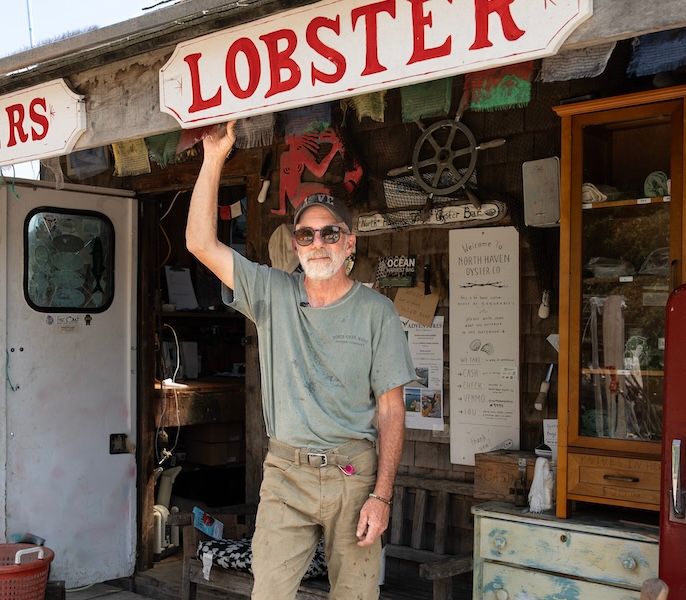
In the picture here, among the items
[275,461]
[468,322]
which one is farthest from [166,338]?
[275,461]

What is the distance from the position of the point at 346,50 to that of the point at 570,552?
7.10 feet

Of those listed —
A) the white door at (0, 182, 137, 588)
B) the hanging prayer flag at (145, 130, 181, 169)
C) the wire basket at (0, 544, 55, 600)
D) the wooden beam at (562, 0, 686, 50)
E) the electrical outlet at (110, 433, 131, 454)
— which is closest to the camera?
the wooden beam at (562, 0, 686, 50)

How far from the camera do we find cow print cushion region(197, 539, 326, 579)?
490 centimetres

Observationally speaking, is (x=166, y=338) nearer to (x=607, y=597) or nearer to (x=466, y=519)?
(x=466, y=519)

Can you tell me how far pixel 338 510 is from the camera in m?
3.47

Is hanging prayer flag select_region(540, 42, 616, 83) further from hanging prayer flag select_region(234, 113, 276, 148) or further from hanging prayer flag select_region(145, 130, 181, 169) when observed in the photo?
hanging prayer flag select_region(145, 130, 181, 169)

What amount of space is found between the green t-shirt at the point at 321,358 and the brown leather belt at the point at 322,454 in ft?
0.07

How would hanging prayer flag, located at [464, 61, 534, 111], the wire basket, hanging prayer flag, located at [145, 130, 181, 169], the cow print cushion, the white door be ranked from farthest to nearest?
the white door → the wire basket → the cow print cushion → hanging prayer flag, located at [145, 130, 181, 169] → hanging prayer flag, located at [464, 61, 534, 111]

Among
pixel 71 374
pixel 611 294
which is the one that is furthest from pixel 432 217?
pixel 71 374

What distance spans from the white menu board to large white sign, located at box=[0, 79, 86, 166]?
2.00m

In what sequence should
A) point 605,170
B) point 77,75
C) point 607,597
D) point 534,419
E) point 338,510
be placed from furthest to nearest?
point 534,419 → point 77,75 → point 605,170 → point 607,597 → point 338,510

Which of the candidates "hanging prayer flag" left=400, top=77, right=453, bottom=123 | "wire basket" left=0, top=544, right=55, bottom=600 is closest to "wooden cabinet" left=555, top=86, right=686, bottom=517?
"hanging prayer flag" left=400, top=77, right=453, bottom=123

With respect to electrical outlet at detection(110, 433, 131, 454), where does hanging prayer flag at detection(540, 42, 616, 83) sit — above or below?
above

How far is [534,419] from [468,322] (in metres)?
0.62
